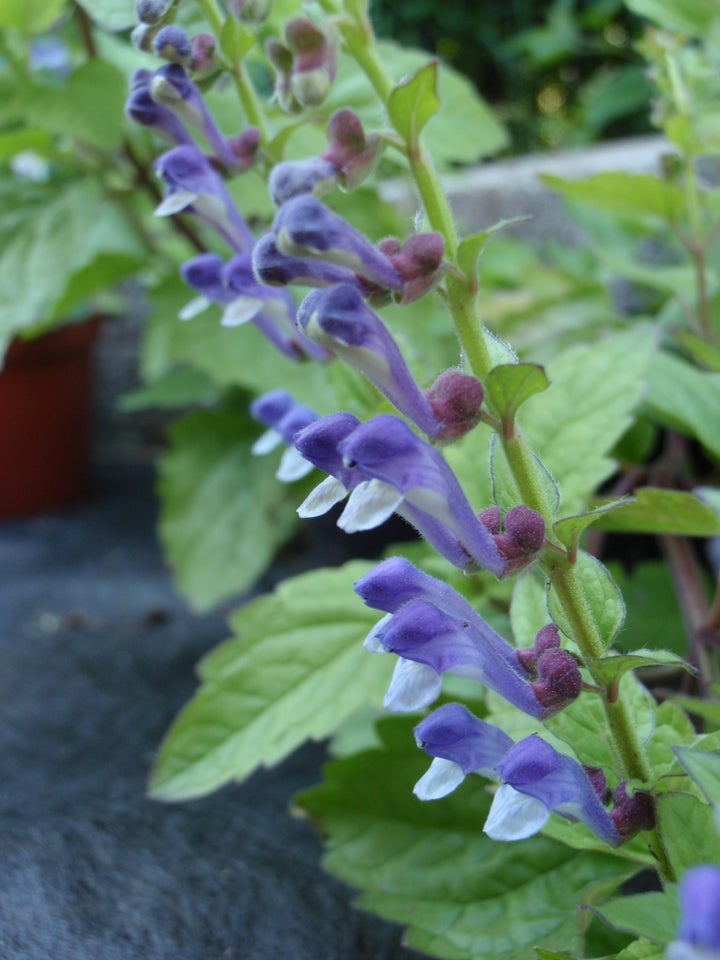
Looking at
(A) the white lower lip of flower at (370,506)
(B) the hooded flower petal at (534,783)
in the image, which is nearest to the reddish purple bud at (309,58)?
(A) the white lower lip of flower at (370,506)

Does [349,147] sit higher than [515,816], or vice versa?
[349,147]

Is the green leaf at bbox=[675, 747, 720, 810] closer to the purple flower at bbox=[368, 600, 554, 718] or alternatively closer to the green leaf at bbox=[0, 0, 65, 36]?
the purple flower at bbox=[368, 600, 554, 718]

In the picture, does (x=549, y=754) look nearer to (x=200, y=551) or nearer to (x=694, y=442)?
(x=694, y=442)

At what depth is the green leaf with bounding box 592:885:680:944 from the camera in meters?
0.37

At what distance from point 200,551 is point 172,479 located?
0.41ft

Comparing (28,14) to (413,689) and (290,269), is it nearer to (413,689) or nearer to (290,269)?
(290,269)

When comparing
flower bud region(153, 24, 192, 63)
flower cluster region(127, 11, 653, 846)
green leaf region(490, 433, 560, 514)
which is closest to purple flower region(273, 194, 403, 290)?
flower cluster region(127, 11, 653, 846)

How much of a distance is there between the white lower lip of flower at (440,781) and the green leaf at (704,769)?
10 cm

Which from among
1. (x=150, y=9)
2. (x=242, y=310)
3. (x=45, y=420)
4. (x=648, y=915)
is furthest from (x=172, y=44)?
(x=45, y=420)

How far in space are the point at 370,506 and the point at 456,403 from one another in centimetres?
5

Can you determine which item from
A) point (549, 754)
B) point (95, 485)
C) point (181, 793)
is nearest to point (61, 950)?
point (181, 793)

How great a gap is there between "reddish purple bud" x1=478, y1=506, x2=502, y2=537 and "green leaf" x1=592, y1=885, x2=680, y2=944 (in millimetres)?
156

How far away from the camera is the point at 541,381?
1.33 feet

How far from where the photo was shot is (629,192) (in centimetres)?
99
